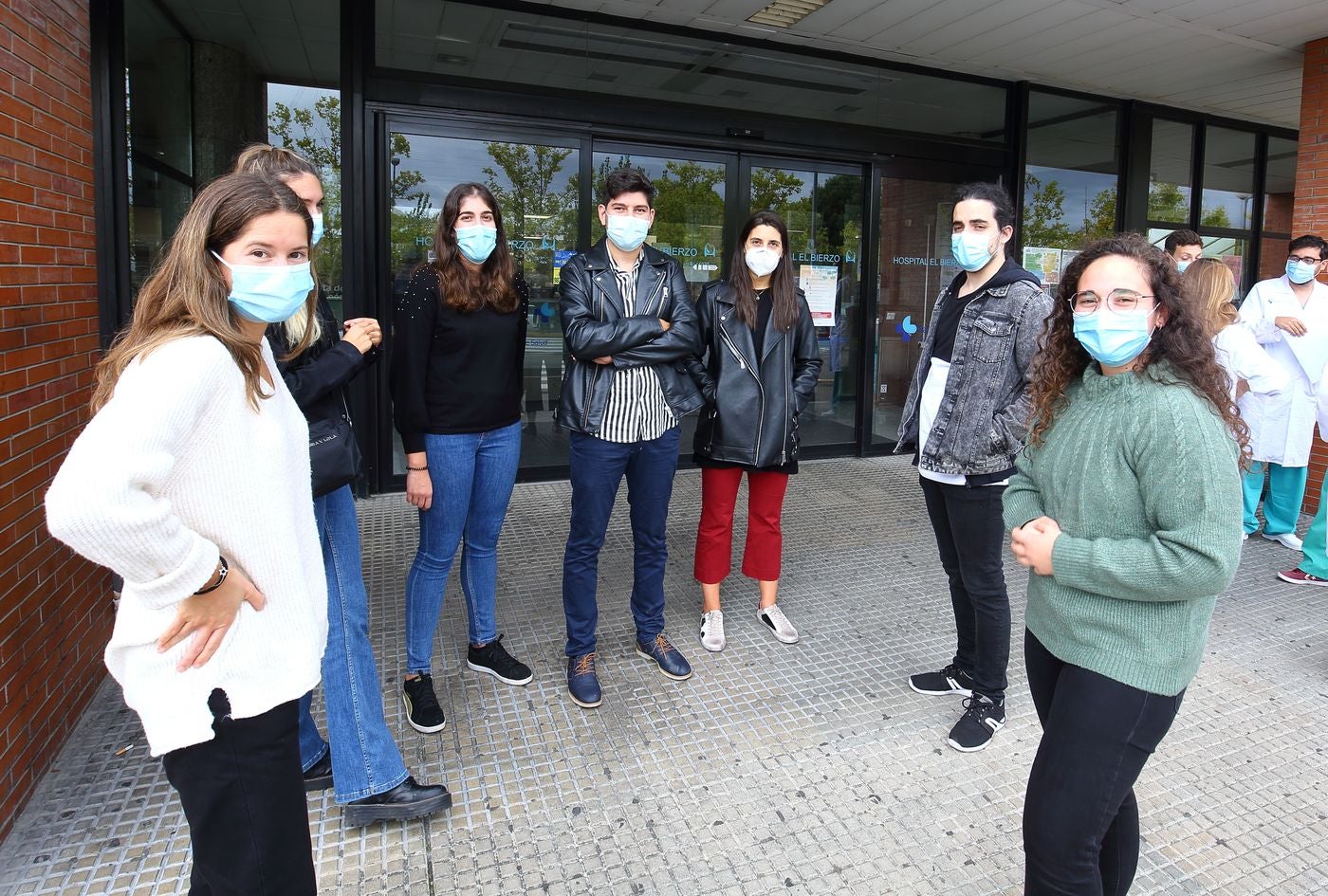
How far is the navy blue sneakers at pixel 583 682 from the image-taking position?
3.34 metres

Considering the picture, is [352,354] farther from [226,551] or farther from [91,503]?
[91,503]

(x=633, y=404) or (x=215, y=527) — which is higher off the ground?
(x=633, y=404)

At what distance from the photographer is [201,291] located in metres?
1.51

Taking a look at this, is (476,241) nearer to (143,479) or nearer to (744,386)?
(744,386)

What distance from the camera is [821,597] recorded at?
4574mm

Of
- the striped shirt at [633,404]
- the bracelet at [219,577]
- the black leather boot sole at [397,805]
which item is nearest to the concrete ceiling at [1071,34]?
the striped shirt at [633,404]

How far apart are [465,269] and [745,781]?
2.05 m

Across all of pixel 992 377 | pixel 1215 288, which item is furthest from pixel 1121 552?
pixel 1215 288

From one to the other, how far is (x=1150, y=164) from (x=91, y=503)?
34.0 ft

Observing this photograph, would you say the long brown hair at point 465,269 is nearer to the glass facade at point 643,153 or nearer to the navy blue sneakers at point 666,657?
the navy blue sneakers at point 666,657

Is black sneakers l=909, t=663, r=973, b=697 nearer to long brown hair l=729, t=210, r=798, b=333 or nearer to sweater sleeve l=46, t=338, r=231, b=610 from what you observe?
long brown hair l=729, t=210, r=798, b=333

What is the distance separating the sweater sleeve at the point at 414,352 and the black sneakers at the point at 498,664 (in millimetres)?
979

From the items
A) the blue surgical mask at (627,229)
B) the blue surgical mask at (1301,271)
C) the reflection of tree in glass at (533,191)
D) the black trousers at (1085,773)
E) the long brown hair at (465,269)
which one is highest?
the reflection of tree in glass at (533,191)

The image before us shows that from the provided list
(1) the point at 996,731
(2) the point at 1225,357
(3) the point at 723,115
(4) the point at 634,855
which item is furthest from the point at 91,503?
(3) the point at 723,115
